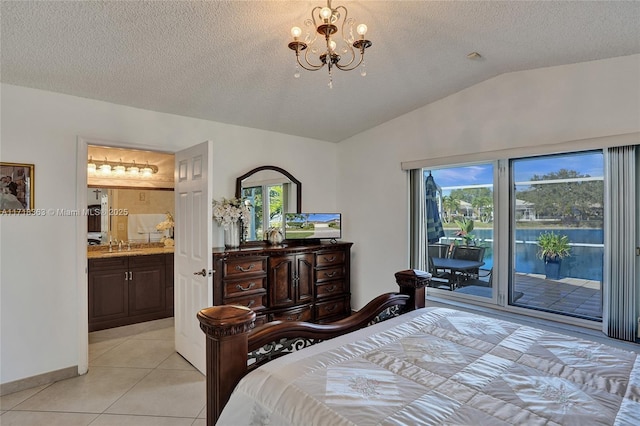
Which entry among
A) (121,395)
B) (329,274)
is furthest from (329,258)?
(121,395)

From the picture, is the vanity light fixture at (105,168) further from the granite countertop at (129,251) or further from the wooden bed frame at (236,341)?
the wooden bed frame at (236,341)

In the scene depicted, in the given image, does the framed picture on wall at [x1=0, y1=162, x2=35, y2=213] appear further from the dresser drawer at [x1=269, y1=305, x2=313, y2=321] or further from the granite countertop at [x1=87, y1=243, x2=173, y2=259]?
the dresser drawer at [x1=269, y1=305, x2=313, y2=321]

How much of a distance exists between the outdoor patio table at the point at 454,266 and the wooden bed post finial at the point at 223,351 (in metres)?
2.75

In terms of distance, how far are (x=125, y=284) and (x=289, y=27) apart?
139 inches

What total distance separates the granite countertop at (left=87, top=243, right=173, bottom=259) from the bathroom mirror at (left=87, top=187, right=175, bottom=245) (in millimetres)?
90

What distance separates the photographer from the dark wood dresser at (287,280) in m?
3.19

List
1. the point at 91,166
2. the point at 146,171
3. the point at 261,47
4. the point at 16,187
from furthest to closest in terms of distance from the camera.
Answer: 1. the point at 146,171
2. the point at 91,166
3. the point at 16,187
4. the point at 261,47

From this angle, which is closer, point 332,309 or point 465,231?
point 465,231

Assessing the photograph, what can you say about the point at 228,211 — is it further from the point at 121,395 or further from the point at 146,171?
the point at 146,171

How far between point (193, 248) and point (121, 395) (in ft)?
4.04

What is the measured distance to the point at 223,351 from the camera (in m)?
1.34

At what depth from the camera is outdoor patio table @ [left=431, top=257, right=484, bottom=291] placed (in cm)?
344

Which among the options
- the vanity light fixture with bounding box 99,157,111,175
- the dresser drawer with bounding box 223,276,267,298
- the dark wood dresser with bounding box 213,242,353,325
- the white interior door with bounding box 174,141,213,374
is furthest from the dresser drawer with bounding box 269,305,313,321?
the vanity light fixture with bounding box 99,157,111,175

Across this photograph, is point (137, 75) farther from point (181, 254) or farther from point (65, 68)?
point (181, 254)
